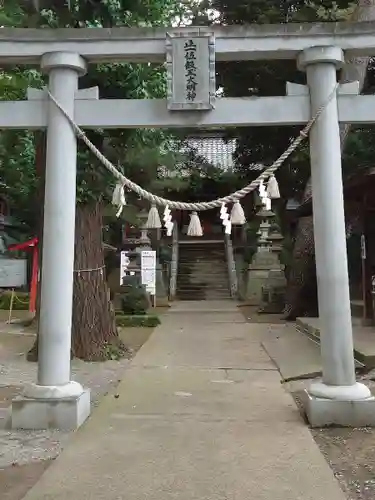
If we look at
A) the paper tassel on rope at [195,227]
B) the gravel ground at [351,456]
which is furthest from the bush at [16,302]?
the gravel ground at [351,456]

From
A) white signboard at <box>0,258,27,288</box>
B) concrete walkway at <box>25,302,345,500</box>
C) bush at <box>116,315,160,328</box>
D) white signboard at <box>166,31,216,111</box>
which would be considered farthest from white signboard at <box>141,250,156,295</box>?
white signboard at <box>166,31,216,111</box>

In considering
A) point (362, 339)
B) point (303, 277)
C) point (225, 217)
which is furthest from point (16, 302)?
point (225, 217)

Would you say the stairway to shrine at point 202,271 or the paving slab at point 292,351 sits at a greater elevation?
the stairway to shrine at point 202,271

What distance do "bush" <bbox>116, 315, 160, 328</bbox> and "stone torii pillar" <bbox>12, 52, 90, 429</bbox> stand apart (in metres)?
8.67

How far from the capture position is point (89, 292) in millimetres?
8875

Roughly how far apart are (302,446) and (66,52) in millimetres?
4348

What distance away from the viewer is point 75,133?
17.7ft

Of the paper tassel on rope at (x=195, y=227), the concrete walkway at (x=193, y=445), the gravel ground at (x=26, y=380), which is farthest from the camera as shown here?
the paper tassel on rope at (x=195, y=227)

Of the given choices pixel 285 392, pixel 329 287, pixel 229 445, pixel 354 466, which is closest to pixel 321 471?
pixel 354 466

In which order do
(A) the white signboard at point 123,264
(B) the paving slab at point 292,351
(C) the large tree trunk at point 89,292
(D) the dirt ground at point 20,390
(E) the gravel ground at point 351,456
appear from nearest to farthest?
1. (E) the gravel ground at point 351,456
2. (D) the dirt ground at point 20,390
3. (B) the paving slab at point 292,351
4. (C) the large tree trunk at point 89,292
5. (A) the white signboard at point 123,264

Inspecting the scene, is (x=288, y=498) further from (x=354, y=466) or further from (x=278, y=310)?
(x=278, y=310)

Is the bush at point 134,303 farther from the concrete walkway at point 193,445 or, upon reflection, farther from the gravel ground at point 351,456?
the gravel ground at point 351,456

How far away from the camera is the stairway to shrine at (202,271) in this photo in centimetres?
2352

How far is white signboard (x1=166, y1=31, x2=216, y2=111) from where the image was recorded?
5.25 metres
